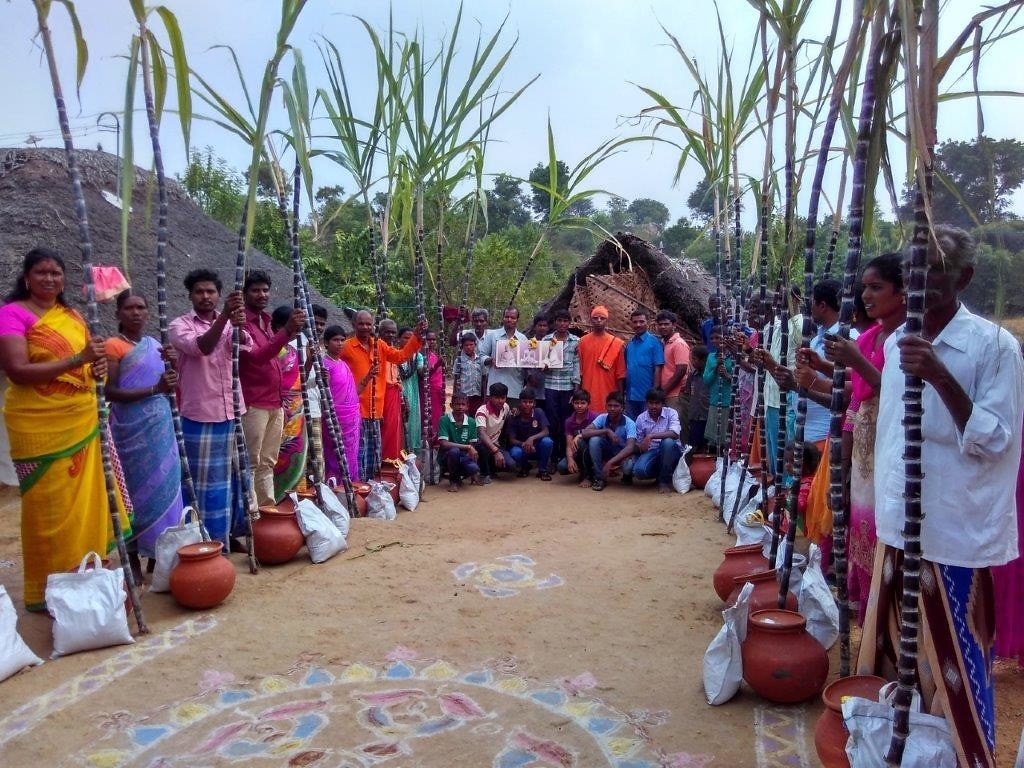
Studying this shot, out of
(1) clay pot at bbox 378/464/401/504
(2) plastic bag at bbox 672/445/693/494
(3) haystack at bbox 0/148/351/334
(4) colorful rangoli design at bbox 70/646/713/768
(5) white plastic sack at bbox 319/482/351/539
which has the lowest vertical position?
(2) plastic bag at bbox 672/445/693/494

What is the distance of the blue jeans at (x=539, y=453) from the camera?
24.7 ft

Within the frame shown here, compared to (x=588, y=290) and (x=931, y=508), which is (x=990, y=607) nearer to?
(x=931, y=508)

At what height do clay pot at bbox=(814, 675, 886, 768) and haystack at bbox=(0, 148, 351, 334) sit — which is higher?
haystack at bbox=(0, 148, 351, 334)

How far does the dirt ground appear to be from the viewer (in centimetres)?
257

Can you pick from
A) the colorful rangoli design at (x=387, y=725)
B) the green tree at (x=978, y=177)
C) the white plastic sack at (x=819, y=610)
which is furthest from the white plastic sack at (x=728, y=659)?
the green tree at (x=978, y=177)

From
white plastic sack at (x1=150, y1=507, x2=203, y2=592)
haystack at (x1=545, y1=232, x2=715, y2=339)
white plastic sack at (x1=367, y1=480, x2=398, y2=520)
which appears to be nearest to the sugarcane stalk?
white plastic sack at (x1=150, y1=507, x2=203, y2=592)

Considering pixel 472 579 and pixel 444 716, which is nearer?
pixel 444 716

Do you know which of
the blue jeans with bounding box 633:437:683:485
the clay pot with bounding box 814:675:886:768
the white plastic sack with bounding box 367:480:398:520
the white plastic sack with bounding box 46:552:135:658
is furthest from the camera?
the blue jeans with bounding box 633:437:683:485

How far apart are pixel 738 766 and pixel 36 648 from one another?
2.85m

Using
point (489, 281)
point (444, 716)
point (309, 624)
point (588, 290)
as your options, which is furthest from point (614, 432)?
point (489, 281)

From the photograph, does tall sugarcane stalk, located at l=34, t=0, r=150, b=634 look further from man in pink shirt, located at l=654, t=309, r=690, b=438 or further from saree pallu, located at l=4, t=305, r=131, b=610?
man in pink shirt, located at l=654, t=309, r=690, b=438

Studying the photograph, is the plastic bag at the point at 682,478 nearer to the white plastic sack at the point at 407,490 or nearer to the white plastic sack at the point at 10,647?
the white plastic sack at the point at 407,490

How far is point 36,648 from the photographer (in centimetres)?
337

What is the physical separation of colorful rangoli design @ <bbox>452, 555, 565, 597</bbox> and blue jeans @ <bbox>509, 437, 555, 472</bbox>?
9.29ft
